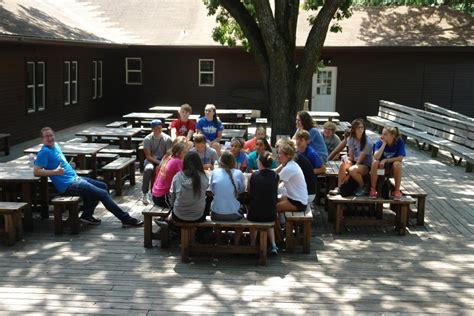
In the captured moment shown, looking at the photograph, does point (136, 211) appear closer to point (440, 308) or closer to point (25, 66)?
point (440, 308)

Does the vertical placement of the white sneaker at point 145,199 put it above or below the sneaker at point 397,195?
below

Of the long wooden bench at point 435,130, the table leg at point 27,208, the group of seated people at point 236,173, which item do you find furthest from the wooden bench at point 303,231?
Answer: the long wooden bench at point 435,130

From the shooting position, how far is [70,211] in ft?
27.0

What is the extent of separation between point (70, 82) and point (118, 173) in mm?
10935

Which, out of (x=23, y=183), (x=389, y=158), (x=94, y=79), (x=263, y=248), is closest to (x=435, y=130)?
(x=389, y=158)

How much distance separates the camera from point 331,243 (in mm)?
8070

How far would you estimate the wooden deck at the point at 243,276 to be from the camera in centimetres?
593

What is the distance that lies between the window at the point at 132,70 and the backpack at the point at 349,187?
57.9 feet

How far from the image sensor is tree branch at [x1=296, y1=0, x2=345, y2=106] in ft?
40.1

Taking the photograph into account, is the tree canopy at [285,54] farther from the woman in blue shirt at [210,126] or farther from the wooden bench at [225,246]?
the wooden bench at [225,246]

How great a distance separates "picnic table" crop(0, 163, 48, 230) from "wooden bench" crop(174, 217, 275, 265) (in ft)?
8.13

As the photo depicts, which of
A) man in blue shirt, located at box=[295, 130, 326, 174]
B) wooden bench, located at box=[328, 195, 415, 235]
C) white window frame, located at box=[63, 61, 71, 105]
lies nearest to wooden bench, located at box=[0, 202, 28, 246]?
man in blue shirt, located at box=[295, 130, 326, 174]

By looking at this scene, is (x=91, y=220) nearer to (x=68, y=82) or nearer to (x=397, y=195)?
(x=397, y=195)

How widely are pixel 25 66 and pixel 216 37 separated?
5427 millimetres
